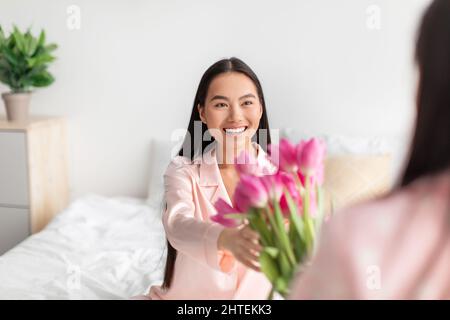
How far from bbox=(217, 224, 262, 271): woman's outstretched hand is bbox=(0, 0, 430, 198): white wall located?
4.31ft

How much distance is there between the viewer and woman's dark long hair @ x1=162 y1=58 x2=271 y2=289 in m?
0.96

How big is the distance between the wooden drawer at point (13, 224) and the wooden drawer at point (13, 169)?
3 centimetres

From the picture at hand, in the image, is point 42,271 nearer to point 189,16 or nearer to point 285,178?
point 189,16

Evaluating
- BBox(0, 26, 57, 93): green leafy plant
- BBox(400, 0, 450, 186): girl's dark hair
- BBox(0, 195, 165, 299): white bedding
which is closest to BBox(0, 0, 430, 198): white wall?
BBox(0, 26, 57, 93): green leafy plant

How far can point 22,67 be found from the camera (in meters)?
2.25

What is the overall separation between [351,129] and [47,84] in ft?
4.01

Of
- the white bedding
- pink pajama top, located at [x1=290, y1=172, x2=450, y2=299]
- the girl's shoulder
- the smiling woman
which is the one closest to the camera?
pink pajama top, located at [x1=290, y1=172, x2=450, y2=299]

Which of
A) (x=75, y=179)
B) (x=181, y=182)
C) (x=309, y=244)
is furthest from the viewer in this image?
(x=75, y=179)

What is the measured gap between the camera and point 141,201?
2.33m

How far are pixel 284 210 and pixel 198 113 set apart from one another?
40 cm

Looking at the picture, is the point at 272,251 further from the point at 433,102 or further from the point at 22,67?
the point at 22,67

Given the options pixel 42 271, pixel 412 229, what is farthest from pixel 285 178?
pixel 42 271

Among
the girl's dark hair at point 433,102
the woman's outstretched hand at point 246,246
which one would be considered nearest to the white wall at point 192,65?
the woman's outstretched hand at point 246,246

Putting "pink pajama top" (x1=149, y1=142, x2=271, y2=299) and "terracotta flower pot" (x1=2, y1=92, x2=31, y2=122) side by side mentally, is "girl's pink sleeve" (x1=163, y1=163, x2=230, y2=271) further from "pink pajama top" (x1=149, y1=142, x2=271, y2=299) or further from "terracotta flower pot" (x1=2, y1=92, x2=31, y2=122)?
"terracotta flower pot" (x1=2, y1=92, x2=31, y2=122)
